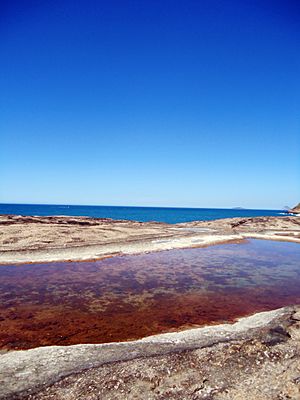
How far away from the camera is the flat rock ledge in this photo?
5750 millimetres

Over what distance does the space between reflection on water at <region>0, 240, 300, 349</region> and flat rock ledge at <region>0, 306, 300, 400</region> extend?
157 cm

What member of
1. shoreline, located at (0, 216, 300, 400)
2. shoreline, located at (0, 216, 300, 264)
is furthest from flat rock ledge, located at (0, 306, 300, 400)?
shoreline, located at (0, 216, 300, 264)

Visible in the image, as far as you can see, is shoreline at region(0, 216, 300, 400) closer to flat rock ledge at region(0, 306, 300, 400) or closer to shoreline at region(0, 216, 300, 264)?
flat rock ledge at region(0, 306, 300, 400)

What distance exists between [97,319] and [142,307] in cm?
232

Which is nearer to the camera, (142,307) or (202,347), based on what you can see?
(202,347)

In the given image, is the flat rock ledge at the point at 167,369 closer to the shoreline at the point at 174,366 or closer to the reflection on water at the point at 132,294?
the shoreline at the point at 174,366

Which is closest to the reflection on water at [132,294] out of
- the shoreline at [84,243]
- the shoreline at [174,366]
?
the shoreline at [174,366]

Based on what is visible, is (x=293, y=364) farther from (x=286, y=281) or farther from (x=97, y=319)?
(x=286, y=281)

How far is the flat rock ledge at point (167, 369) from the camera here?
5750 millimetres

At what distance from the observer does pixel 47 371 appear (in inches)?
262

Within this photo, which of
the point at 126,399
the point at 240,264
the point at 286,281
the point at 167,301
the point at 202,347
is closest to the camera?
the point at 126,399

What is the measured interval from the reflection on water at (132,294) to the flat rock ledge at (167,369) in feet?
5.15

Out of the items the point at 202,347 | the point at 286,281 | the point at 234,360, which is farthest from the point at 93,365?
the point at 286,281

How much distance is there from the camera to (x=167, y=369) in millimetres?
6590
